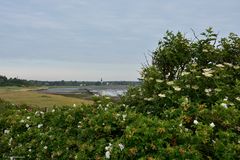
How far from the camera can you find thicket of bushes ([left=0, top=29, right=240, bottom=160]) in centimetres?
620

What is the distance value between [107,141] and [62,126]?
5.62 ft

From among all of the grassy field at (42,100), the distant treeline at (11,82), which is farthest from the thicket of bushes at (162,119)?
the distant treeline at (11,82)

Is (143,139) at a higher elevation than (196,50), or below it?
below

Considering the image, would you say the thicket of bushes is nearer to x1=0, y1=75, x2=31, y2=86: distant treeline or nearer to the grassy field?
the grassy field

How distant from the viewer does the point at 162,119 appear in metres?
7.04

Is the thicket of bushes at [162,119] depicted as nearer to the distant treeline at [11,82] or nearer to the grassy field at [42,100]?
the grassy field at [42,100]

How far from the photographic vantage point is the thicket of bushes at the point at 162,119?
20.3 ft

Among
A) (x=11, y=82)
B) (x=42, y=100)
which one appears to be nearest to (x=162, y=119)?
(x=42, y=100)

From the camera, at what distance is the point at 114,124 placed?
23.5 ft

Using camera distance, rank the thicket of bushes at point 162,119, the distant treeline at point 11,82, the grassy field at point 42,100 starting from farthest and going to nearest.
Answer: the distant treeline at point 11,82 → the grassy field at point 42,100 → the thicket of bushes at point 162,119

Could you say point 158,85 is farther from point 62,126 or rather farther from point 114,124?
point 62,126

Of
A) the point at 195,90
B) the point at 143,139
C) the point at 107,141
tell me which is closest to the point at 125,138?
the point at 143,139

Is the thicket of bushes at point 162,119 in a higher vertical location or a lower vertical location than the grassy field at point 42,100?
higher

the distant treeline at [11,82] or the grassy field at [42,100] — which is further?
the distant treeline at [11,82]
